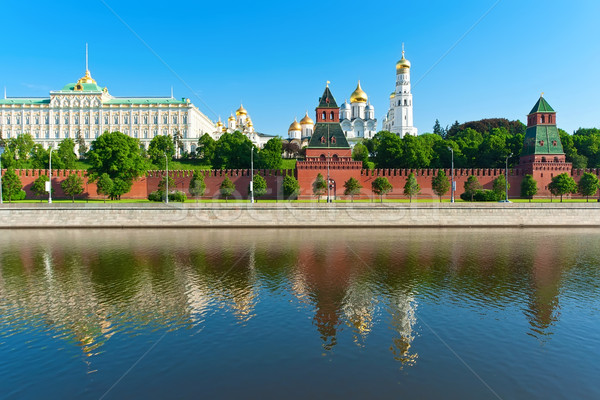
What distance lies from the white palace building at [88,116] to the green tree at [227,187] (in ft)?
171

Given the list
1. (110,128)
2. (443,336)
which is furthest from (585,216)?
(110,128)

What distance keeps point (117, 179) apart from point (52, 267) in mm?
30932

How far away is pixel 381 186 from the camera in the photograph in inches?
1781

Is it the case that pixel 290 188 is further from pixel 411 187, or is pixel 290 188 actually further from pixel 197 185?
pixel 411 187

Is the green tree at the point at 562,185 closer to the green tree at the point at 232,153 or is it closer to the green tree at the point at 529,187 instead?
the green tree at the point at 529,187

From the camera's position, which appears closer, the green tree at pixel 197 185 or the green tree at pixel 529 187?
the green tree at pixel 529 187

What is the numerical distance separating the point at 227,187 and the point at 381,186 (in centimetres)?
1738

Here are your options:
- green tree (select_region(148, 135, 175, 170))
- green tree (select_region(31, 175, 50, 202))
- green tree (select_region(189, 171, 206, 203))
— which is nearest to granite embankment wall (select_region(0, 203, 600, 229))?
green tree (select_region(189, 171, 206, 203))

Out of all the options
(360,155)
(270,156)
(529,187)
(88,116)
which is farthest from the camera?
(88,116)

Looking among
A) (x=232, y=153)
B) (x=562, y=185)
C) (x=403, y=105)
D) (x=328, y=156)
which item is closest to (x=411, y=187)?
(x=328, y=156)

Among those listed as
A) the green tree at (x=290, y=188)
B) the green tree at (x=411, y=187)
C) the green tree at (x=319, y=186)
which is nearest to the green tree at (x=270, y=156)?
the green tree at (x=319, y=186)

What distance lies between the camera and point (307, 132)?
10238 cm

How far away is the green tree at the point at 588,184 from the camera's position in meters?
46.8

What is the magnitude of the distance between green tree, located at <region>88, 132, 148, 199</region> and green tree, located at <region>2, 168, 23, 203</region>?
7228mm
